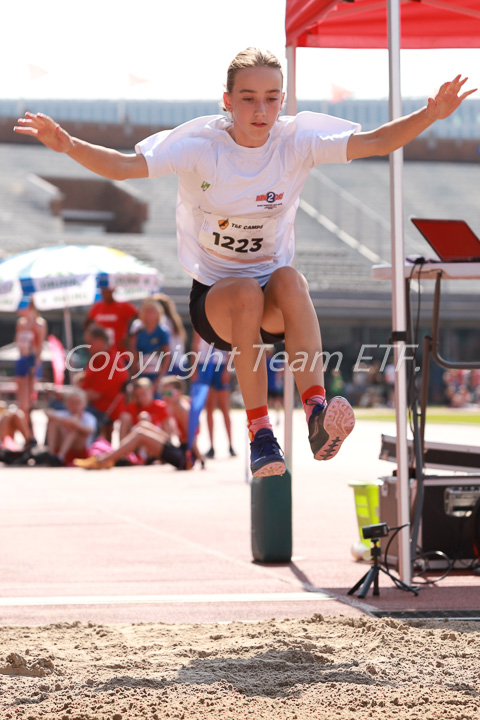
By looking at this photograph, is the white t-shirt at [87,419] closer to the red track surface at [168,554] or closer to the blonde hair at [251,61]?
the red track surface at [168,554]

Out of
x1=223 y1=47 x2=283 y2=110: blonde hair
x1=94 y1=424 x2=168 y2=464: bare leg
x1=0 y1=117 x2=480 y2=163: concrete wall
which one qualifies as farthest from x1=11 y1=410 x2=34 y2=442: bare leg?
x1=0 y1=117 x2=480 y2=163: concrete wall

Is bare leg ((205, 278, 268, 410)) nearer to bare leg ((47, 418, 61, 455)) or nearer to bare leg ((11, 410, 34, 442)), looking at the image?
bare leg ((47, 418, 61, 455))

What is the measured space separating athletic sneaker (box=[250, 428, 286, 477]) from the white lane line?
3.40 ft

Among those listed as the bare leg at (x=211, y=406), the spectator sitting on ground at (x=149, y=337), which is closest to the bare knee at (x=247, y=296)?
the spectator sitting on ground at (x=149, y=337)

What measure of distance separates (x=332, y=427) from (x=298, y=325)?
1.57ft

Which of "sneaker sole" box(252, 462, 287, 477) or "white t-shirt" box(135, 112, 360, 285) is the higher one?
"white t-shirt" box(135, 112, 360, 285)

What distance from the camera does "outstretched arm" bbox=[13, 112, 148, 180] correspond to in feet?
12.9

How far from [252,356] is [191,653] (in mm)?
1231

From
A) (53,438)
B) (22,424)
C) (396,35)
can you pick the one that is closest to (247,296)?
(396,35)

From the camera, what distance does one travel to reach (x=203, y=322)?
15.4 ft

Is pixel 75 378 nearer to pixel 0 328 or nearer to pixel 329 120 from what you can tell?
pixel 329 120

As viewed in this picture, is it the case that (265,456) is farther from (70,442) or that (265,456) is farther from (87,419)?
(70,442)

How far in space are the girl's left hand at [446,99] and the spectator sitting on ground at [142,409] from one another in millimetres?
8378

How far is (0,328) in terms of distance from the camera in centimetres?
3203
